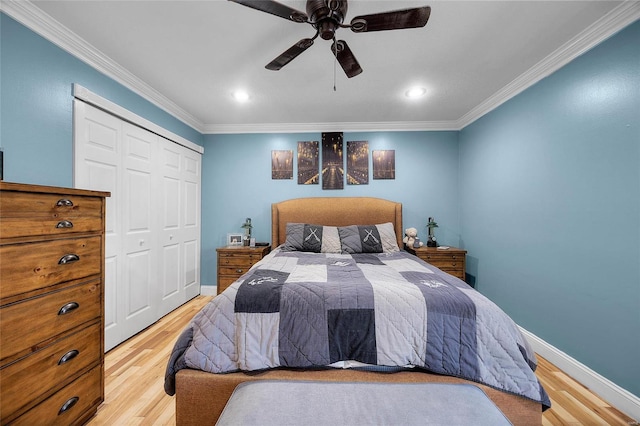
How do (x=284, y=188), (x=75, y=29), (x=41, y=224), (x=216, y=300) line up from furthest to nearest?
(x=284, y=188)
(x=75, y=29)
(x=216, y=300)
(x=41, y=224)

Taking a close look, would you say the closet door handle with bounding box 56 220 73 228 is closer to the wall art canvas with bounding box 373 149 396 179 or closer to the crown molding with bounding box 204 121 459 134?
the crown molding with bounding box 204 121 459 134

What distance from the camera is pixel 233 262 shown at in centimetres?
327

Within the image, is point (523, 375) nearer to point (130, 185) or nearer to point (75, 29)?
point (130, 185)

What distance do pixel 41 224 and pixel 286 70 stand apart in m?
2.04

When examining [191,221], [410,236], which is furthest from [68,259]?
[410,236]

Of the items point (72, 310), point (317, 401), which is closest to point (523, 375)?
point (317, 401)

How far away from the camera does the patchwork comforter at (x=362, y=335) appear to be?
129 centimetres

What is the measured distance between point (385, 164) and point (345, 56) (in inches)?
84.1

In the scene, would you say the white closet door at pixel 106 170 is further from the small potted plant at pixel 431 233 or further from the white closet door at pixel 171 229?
the small potted plant at pixel 431 233

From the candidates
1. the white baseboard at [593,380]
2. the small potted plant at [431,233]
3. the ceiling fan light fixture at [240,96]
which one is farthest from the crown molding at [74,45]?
the white baseboard at [593,380]

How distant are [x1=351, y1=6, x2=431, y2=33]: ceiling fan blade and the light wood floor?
7.88 ft

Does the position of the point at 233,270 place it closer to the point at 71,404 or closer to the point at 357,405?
the point at 71,404

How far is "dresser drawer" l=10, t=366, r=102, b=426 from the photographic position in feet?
3.89

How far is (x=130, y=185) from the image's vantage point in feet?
8.15
